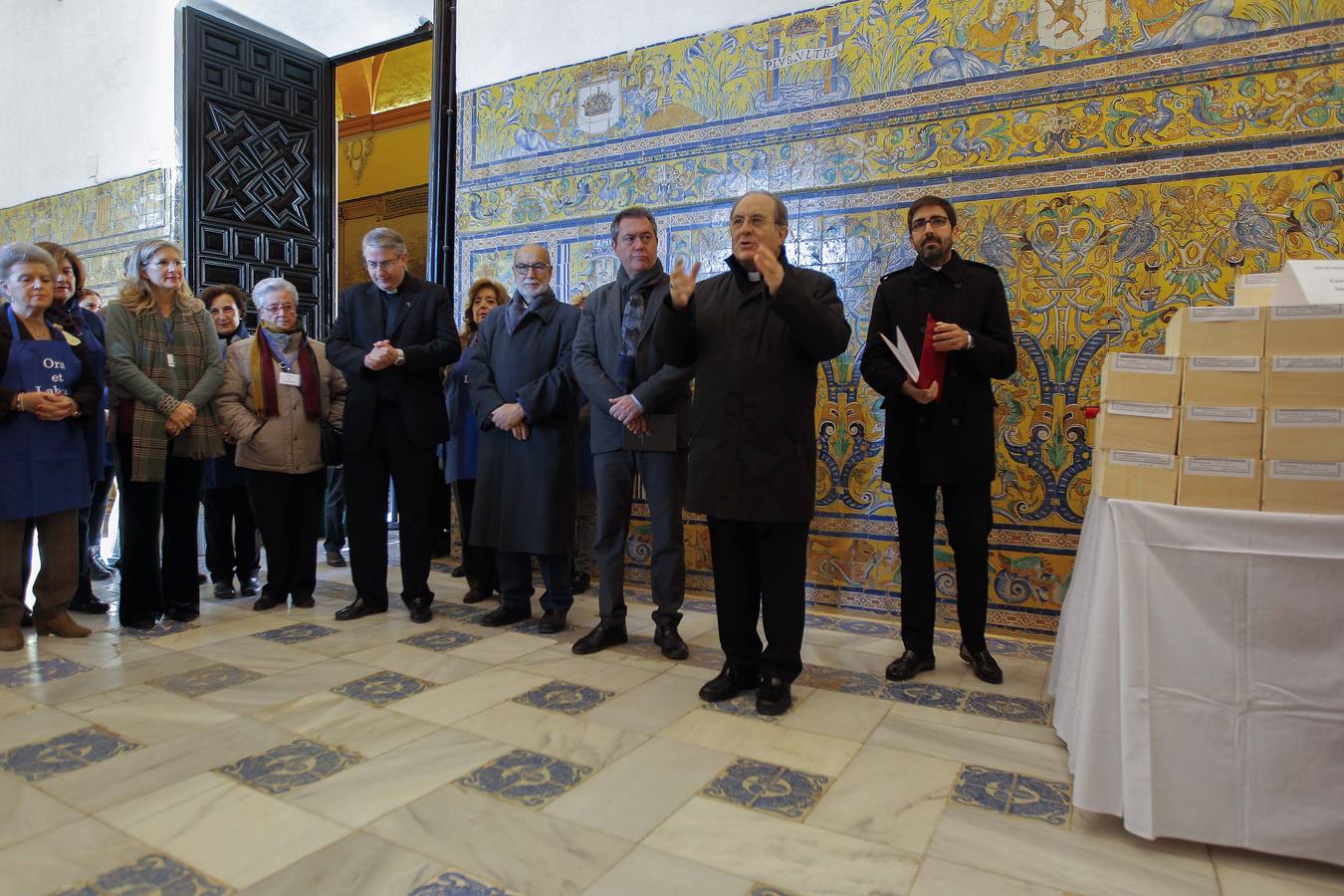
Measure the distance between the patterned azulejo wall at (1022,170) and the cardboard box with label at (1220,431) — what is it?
165cm

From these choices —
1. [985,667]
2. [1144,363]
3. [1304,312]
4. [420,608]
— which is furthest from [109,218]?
[1304,312]

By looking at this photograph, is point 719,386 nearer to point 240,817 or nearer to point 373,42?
point 240,817

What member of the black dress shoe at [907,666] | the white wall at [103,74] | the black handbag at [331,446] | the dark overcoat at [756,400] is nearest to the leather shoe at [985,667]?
the black dress shoe at [907,666]

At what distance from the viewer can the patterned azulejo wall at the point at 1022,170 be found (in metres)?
3.28

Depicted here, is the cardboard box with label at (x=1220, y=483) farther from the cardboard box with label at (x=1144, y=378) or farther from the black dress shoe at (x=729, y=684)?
the black dress shoe at (x=729, y=684)

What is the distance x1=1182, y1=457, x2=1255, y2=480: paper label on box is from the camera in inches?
74.3

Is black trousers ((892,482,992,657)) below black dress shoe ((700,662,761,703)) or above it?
above

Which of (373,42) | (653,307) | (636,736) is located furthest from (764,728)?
(373,42)

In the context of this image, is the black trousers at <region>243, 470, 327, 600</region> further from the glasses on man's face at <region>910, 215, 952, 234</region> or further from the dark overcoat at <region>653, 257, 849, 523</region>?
the glasses on man's face at <region>910, 215, 952, 234</region>

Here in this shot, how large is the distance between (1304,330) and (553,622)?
2.78 metres

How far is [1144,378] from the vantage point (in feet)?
6.59

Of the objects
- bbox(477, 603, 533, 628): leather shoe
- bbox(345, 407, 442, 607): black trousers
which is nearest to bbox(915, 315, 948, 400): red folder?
bbox(477, 603, 533, 628): leather shoe

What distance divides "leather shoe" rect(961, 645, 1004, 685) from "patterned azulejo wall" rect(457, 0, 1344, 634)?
72cm

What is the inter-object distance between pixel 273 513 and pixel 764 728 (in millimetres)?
2659
